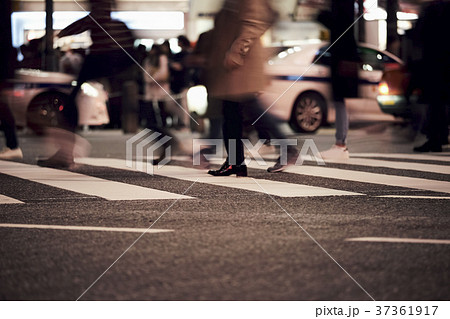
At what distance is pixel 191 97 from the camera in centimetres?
1224

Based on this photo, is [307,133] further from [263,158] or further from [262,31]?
[262,31]

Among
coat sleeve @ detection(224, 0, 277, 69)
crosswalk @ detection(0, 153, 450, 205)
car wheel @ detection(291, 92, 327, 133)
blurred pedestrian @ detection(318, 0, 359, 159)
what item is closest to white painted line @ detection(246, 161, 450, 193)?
crosswalk @ detection(0, 153, 450, 205)

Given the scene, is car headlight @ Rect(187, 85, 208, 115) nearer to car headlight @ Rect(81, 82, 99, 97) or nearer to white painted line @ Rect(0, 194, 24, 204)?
car headlight @ Rect(81, 82, 99, 97)

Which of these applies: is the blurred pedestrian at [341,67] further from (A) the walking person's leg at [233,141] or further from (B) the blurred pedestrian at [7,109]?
(B) the blurred pedestrian at [7,109]

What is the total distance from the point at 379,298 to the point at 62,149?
6.67 metres

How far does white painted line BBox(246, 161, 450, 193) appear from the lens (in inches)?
316

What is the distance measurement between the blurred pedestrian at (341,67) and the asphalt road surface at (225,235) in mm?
1504

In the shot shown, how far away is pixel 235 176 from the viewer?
8.86 m

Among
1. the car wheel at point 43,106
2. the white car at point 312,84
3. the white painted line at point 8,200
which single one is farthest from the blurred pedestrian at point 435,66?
the white painted line at point 8,200

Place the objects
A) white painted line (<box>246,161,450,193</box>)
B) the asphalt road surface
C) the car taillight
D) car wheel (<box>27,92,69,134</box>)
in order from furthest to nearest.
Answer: the car taillight → car wheel (<box>27,92,69,134</box>) → white painted line (<box>246,161,450,193</box>) → the asphalt road surface

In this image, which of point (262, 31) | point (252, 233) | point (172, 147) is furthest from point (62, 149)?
point (252, 233)

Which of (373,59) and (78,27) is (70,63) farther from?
(78,27)

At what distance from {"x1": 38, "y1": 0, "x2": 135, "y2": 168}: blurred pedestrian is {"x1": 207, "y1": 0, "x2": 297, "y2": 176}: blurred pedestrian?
1115mm

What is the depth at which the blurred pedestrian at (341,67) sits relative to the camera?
35.7ft
